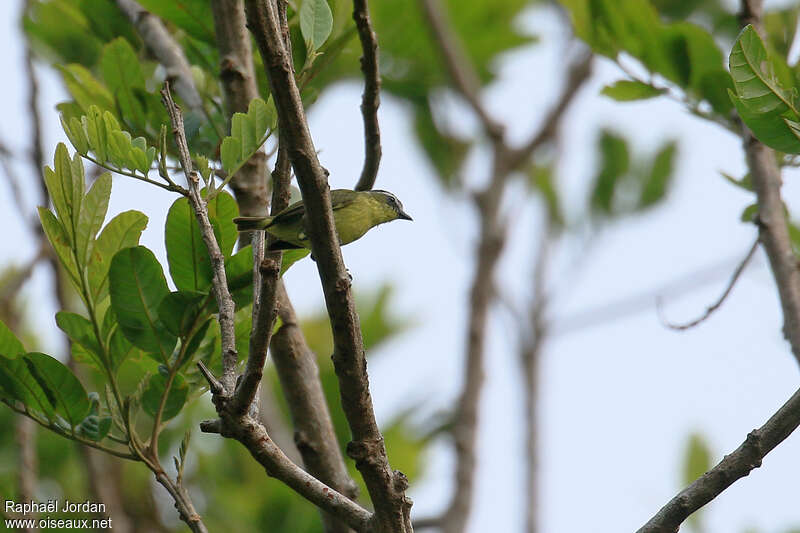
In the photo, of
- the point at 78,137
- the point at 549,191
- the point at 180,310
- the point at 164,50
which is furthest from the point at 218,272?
the point at 549,191

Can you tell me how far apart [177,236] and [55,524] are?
2.00 m

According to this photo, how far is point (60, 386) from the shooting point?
6.77 ft

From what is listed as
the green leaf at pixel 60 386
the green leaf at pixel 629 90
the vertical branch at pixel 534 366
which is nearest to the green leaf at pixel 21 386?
the green leaf at pixel 60 386

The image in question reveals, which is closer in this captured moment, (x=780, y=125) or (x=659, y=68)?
(x=780, y=125)

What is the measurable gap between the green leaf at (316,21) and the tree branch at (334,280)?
315 mm

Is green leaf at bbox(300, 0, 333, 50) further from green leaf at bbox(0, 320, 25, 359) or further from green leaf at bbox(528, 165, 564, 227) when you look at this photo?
green leaf at bbox(528, 165, 564, 227)

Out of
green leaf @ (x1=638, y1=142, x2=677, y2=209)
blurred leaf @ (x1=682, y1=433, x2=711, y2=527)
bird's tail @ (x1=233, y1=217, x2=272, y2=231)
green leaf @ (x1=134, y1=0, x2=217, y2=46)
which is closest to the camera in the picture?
bird's tail @ (x1=233, y1=217, x2=272, y2=231)

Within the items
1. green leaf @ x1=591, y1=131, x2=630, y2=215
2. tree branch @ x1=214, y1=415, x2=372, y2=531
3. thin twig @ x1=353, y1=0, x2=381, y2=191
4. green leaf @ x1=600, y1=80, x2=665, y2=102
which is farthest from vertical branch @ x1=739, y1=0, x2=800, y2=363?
green leaf @ x1=591, y1=131, x2=630, y2=215

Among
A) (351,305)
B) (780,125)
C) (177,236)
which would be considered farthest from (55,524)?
(780,125)

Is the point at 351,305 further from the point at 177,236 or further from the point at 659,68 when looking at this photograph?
the point at 659,68

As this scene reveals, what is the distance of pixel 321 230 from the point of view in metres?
1.73

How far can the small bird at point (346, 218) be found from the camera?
109 inches

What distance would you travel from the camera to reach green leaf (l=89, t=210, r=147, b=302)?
6.77ft

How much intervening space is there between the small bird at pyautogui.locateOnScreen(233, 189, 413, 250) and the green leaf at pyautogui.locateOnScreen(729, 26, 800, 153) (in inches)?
48.9
